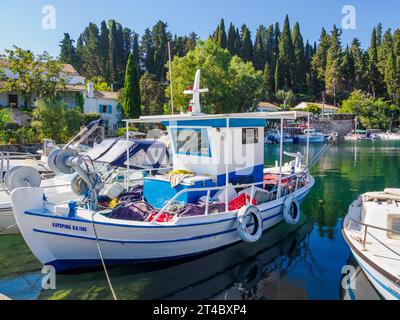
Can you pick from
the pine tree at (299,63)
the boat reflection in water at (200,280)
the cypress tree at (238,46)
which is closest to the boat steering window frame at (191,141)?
the boat reflection in water at (200,280)

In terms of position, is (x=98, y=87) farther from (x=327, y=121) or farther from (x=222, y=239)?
(x=222, y=239)

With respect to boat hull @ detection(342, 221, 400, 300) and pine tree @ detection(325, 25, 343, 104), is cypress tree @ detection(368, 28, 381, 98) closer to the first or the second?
pine tree @ detection(325, 25, 343, 104)

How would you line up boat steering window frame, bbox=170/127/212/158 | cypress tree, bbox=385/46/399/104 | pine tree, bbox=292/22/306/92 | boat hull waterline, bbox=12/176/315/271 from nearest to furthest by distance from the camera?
boat hull waterline, bbox=12/176/315/271, boat steering window frame, bbox=170/127/212/158, cypress tree, bbox=385/46/399/104, pine tree, bbox=292/22/306/92

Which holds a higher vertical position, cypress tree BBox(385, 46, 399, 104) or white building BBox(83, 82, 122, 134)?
cypress tree BBox(385, 46, 399, 104)

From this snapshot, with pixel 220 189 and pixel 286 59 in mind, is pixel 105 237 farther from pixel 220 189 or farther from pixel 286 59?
pixel 286 59

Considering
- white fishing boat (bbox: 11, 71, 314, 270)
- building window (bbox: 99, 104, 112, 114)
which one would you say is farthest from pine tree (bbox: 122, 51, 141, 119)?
white fishing boat (bbox: 11, 71, 314, 270)

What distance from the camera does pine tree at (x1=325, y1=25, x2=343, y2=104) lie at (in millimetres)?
→ 71938

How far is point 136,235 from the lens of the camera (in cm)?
734

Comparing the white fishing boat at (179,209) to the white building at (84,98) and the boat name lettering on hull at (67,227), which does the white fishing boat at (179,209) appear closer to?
the boat name lettering on hull at (67,227)

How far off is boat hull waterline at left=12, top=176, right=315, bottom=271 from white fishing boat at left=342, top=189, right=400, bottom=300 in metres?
3.07

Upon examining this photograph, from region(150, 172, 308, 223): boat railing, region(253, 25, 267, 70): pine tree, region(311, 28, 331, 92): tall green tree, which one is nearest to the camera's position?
region(150, 172, 308, 223): boat railing

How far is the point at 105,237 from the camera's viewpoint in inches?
283
